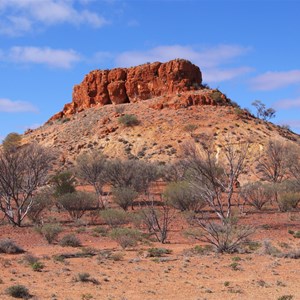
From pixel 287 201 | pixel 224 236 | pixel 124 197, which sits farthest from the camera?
pixel 124 197

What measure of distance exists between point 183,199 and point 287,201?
6.43 m

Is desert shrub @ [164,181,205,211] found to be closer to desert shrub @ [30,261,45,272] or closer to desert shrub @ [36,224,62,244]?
desert shrub @ [36,224,62,244]

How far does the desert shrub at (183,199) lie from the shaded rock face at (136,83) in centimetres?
3894

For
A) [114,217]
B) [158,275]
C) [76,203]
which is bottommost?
[158,275]

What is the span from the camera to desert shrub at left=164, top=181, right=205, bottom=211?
28330 millimetres

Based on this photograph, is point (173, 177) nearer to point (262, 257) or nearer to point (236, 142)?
point (236, 142)

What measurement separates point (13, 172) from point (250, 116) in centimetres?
4047

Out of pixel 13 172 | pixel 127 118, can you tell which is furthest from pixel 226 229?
pixel 127 118

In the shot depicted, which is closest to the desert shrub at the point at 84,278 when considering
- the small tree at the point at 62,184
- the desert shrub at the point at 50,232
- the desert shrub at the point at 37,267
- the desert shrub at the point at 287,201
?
the desert shrub at the point at 37,267

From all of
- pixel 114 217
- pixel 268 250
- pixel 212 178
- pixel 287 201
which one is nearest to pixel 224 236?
pixel 268 250

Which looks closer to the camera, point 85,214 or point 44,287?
point 44,287

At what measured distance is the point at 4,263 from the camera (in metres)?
15.2

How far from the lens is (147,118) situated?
61.5 meters

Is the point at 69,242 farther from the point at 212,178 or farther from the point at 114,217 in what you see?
the point at 212,178
